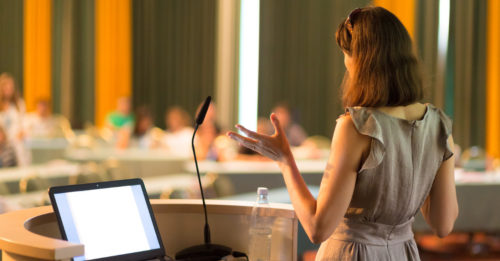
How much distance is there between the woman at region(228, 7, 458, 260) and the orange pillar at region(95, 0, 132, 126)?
10.3m

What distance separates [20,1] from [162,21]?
2901 mm

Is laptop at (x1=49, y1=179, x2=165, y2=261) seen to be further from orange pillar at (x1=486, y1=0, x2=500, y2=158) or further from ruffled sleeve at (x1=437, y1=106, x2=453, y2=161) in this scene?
orange pillar at (x1=486, y1=0, x2=500, y2=158)

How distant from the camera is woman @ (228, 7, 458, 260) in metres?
1.52

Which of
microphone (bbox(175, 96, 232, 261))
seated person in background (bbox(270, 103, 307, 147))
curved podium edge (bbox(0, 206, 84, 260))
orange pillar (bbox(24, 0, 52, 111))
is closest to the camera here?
curved podium edge (bbox(0, 206, 84, 260))

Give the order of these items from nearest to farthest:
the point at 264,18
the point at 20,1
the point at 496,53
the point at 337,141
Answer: the point at 337,141 → the point at 496,53 → the point at 264,18 → the point at 20,1

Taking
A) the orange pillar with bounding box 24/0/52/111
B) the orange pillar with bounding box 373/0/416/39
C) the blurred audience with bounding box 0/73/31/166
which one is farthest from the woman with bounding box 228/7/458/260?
the orange pillar with bounding box 24/0/52/111

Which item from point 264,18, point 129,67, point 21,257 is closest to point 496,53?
point 264,18

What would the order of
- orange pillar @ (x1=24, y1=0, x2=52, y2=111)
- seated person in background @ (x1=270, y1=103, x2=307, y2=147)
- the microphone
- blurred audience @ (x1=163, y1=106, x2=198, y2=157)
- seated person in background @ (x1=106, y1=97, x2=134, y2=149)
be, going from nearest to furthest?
the microphone
blurred audience @ (x1=163, y1=106, x2=198, y2=157)
seated person in background @ (x1=270, y1=103, x2=307, y2=147)
seated person in background @ (x1=106, y1=97, x2=134, y2=149)
orange pillar @ (x1=24, y1=0, x2=52, y2=111)

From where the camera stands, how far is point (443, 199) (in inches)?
67.3

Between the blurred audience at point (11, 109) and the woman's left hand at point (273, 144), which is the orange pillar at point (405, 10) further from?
the woman's left hand at point (273, 144)

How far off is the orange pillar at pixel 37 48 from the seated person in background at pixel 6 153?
617 cm

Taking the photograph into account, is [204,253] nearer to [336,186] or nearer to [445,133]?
[336,186]

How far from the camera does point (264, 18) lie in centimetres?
1019

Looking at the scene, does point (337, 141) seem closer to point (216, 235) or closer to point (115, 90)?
point (216, 235)
